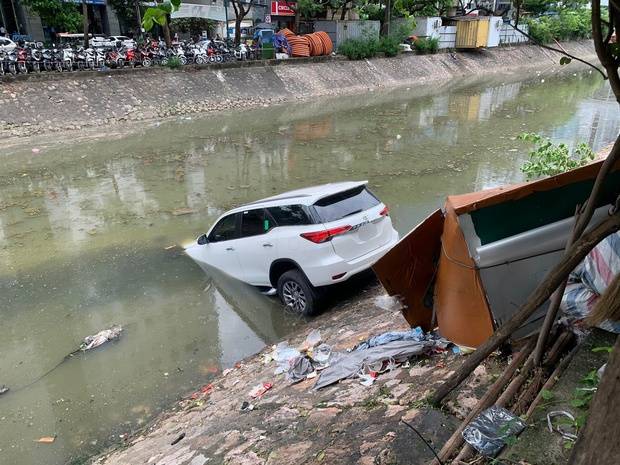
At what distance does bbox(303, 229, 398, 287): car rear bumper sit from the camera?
252 inches

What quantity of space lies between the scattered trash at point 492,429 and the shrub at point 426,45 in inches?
1475

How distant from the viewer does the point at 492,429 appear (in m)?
2.94

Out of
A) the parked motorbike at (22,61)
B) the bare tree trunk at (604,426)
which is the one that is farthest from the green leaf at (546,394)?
the parked motorbike at (22,61)

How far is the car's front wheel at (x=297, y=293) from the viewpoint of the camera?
21.9ft

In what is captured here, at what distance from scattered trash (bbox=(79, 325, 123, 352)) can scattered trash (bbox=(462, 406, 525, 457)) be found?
16.8 feet

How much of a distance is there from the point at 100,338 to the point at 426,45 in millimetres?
35844

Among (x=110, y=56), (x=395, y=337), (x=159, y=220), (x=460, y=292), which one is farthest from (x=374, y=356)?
(x=110, y=56)

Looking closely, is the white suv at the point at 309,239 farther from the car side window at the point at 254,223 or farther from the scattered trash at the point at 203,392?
the scattered trash at the point at 203,392

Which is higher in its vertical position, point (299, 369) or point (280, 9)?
point (280, 9)

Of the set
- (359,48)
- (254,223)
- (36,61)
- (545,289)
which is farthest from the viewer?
(359,48)

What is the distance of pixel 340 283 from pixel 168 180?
845 cm

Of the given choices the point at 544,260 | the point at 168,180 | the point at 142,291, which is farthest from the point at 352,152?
the point at 544,260

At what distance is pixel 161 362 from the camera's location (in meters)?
6.26

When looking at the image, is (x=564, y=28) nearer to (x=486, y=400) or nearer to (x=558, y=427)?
(x=486, y=400)
